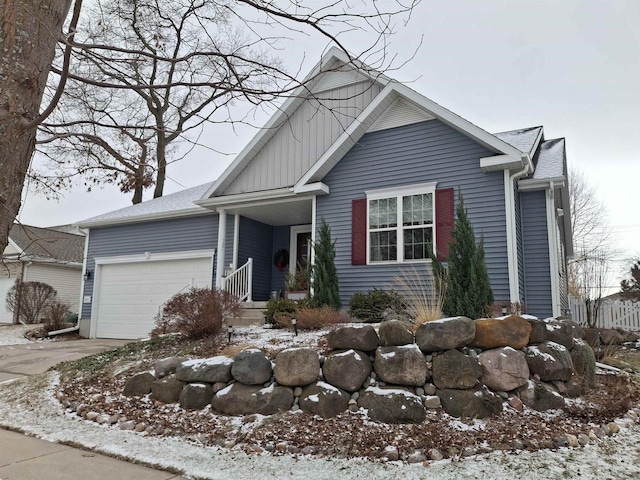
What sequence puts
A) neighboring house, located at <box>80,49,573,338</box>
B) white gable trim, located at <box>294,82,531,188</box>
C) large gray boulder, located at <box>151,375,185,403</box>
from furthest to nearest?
neighboring house, located at <box>80,49,573,338</box> → white gable trim, located at <box>294,82,531,188</box> → large gray boulder, located at <box>151,375,185,403</box>

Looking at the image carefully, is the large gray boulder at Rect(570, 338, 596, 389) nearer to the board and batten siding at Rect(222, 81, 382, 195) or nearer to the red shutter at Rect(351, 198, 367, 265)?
the red shutter at Rect(351, 198, 367, 265)

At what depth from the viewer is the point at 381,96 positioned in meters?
9.41

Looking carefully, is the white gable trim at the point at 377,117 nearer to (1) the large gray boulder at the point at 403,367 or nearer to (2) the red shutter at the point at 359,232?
(2) the red shutter at the point at 359,232

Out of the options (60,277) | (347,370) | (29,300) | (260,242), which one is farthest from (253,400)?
(60,277)

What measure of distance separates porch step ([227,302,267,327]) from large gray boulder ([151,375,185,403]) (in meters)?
3.86

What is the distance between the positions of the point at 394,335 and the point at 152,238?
9784 mm

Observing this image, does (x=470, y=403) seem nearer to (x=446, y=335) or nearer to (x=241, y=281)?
(x=446, y=335)

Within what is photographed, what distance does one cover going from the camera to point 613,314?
43.4 ft

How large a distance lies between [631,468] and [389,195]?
6652 millimetres

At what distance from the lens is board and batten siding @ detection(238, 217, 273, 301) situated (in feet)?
38.9

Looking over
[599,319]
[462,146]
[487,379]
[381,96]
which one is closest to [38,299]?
[381,96]

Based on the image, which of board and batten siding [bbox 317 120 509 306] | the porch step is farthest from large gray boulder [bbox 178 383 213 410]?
board and batten siding [bbox 317 120 509 306]

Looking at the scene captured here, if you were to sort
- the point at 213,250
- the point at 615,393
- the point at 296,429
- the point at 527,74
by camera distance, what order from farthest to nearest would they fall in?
the point at 213,250
the point at 527,74
the point at 615,393
the point at 296,429

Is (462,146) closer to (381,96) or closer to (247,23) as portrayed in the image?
(381,96)
